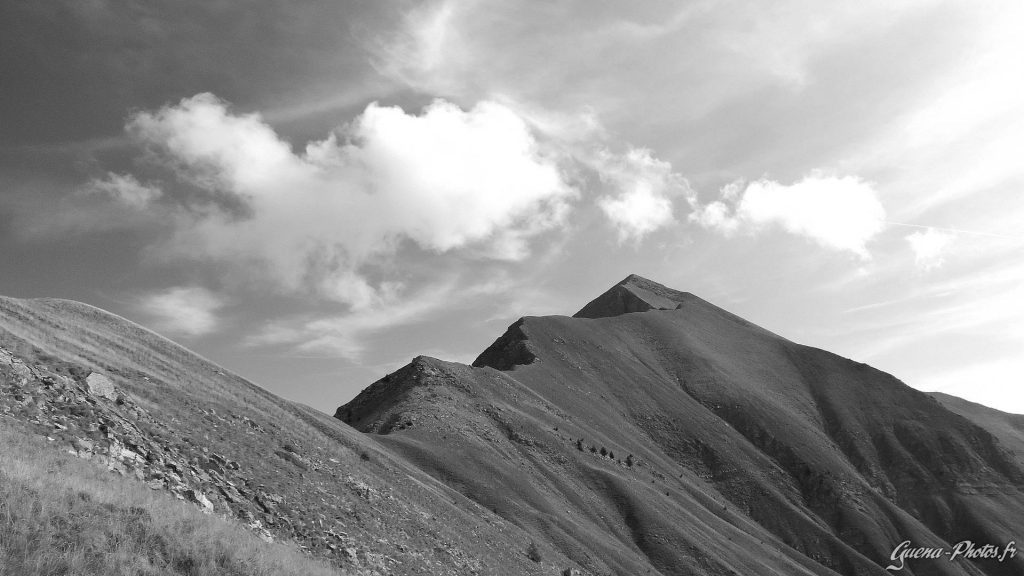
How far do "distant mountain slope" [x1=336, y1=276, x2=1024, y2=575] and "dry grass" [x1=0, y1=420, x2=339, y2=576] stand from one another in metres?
39.6

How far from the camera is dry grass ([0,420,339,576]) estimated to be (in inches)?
408

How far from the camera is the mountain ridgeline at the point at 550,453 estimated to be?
22234mm

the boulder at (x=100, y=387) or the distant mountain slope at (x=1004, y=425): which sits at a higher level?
the distant mountain slope at (x=1004, y=425)

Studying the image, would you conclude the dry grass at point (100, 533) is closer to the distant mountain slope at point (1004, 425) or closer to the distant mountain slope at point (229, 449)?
the distant mountain slope at point (229, 449)

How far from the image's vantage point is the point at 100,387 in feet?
80.6

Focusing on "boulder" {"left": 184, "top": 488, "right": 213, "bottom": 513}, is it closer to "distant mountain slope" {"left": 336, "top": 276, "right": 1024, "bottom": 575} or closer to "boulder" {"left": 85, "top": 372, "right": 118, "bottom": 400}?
"boulder" {"left": 85, "top": 372, "right": 118, "bottom": 400}

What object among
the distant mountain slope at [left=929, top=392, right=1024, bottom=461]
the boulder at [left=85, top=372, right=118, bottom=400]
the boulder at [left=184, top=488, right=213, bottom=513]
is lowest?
the boulder at [left=184, top=488, right=213, bottom=513]

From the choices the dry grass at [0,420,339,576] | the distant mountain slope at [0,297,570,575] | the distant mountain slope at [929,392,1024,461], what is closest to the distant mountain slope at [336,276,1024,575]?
the distant mountain slope at [0,297,570,575]

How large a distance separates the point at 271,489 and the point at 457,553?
12414 mm

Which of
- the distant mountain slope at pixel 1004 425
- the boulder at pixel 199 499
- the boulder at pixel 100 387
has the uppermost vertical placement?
the distant mountain slope at pixel 1004 425

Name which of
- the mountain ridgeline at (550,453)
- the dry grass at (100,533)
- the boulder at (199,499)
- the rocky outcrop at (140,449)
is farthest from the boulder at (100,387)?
the dry grass at (100,533)

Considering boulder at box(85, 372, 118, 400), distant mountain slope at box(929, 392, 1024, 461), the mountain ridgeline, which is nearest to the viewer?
the mountain ridgeline

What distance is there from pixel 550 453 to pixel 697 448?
5189 cm

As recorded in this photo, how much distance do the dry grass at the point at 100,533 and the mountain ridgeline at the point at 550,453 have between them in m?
0.09
